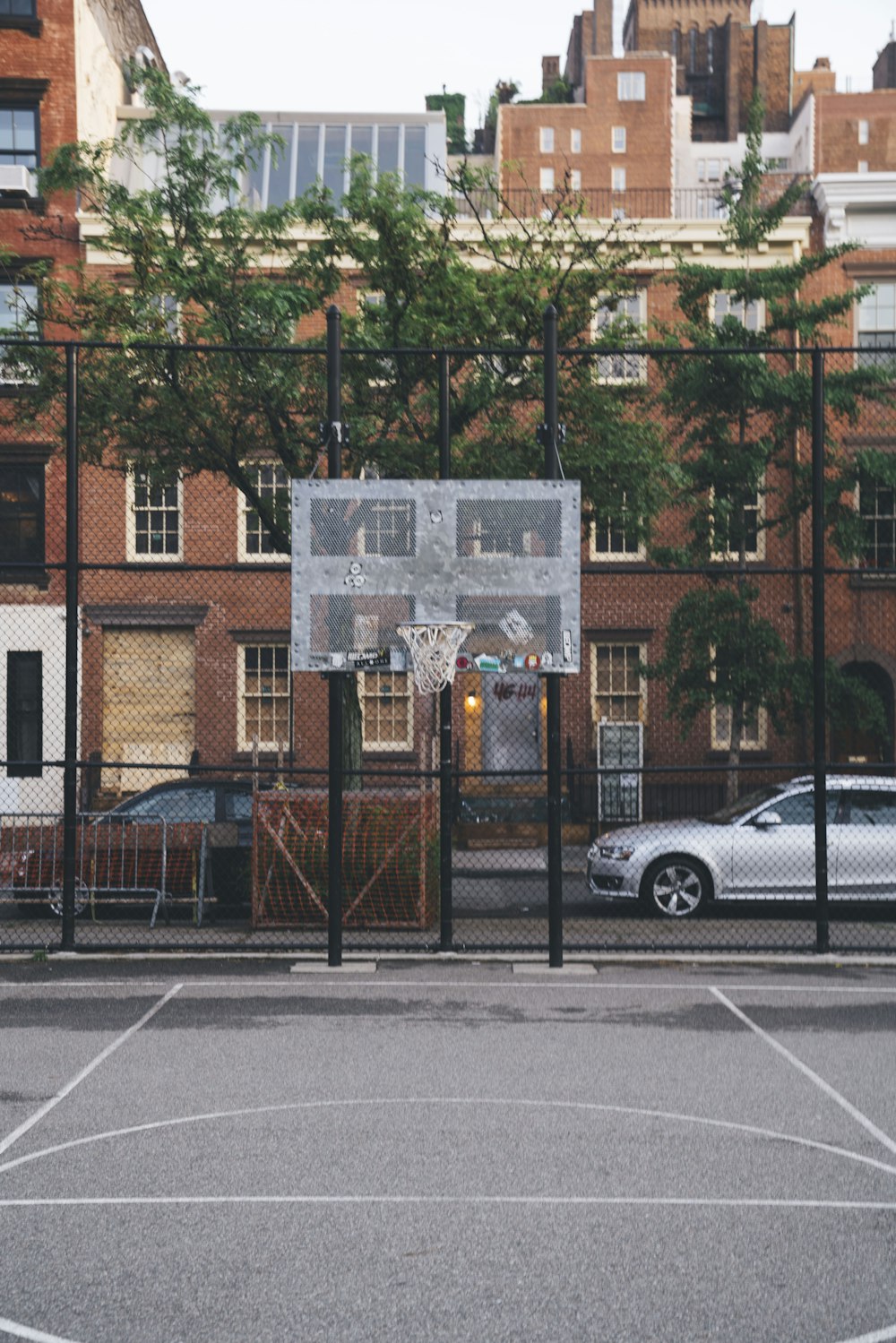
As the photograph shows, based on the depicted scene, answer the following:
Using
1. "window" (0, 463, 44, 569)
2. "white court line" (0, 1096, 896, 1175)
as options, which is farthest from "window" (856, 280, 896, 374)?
"white court line" (0, 1096, 896, 1175)

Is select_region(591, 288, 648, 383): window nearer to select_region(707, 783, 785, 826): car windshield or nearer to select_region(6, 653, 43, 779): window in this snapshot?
select_region(707, 783, 785, 826): car windshield

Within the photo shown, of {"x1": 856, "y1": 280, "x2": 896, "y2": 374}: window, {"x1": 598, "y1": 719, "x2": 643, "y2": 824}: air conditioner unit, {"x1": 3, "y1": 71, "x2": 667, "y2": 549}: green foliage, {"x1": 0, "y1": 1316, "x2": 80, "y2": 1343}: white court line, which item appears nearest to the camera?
{"x1": 0, "y1": 1316, "x2": 80, "y2": 1343}: white court line

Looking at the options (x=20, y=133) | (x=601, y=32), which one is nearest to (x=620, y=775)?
(x=20, y=133)

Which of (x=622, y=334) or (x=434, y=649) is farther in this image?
(x=622, y=334)

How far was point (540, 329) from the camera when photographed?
59.0 feet

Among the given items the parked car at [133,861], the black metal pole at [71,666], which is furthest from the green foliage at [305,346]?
the parked car at [133,861]

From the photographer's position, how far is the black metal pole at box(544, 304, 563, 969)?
471 inches

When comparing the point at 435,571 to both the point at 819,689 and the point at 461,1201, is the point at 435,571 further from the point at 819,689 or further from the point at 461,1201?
the point at 461,1201

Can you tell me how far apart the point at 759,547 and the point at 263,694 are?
9.00 meters

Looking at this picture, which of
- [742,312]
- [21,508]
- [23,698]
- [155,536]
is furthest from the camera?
[742,312]

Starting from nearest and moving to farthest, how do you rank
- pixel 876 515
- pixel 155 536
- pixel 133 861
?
pixel 133 861 → pixel 876 515 → pixel 155 536

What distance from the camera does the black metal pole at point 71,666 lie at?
12266 mm

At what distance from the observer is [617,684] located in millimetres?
26297

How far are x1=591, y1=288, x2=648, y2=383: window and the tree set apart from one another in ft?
2.56
